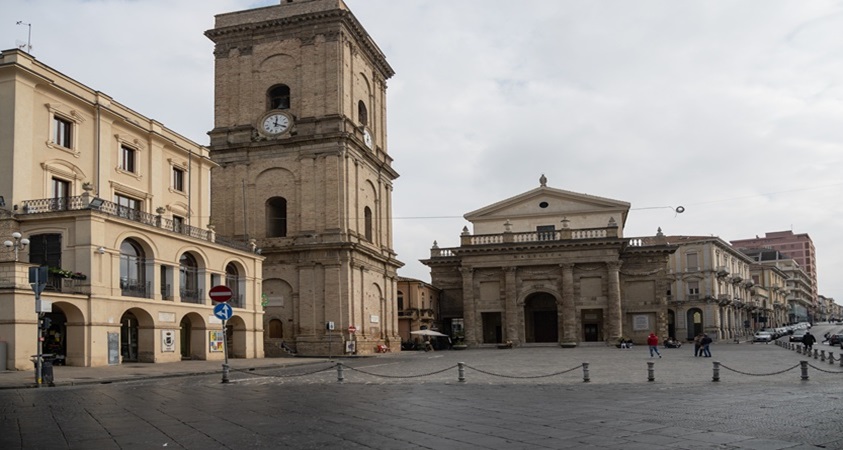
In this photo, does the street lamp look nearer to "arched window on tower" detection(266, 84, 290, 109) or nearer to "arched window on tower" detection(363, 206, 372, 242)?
"arched window on tower" detection(266, 84, 290, 109)

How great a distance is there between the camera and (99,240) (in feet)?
98.3

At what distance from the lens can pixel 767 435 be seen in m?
10.6

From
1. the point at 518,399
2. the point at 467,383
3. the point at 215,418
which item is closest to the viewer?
the point at 215,418

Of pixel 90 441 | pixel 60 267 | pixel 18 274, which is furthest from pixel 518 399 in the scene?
pixel 60 267

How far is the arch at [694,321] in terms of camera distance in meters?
87.0

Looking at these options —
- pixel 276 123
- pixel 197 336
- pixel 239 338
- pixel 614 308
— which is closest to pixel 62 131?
pixel 197 336

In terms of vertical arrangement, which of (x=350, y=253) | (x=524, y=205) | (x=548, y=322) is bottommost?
(x=548, y=322)

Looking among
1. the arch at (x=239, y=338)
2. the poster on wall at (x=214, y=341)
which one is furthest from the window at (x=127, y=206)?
the arch at (x=239, y=338)

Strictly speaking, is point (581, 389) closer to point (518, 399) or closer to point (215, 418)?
point (518, 399)

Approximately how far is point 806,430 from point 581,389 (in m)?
8.01

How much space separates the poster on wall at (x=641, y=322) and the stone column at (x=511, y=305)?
34.4ft

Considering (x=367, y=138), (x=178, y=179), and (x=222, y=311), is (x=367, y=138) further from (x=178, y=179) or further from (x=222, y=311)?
(x=222, y=311)

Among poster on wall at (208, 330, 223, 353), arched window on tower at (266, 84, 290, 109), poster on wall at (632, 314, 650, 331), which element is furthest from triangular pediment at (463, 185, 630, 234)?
poster on wall at (208, 330, 223, 353)

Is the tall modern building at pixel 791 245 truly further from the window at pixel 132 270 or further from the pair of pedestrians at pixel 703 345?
the window at pixel 132 270
